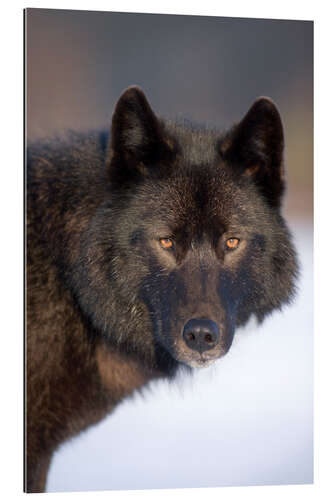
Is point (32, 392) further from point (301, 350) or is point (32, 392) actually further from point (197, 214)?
point (301, 350)

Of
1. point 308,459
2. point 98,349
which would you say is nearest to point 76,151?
point 98,349

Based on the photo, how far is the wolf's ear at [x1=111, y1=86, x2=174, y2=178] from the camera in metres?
4.05

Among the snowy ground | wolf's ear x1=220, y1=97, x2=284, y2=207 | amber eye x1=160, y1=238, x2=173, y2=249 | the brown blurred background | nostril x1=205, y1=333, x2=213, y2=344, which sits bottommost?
the snowy ground

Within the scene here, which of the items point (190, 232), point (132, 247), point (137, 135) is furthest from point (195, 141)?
point (132, 247)

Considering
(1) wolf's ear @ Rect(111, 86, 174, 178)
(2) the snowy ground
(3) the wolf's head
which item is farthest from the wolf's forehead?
(2) the snowy ground

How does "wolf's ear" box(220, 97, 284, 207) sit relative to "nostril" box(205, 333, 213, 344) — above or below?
above

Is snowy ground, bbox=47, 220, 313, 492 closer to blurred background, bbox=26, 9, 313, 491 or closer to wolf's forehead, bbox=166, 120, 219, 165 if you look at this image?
blurred background, bbox=26, 9, 313, 491

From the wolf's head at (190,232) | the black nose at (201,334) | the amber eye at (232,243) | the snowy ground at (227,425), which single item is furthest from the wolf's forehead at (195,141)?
the black nose at (201,334)

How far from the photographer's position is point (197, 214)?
162 inches

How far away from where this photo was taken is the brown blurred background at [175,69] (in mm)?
4531

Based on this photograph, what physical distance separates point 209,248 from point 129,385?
1.13m

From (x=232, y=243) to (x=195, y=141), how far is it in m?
0.71

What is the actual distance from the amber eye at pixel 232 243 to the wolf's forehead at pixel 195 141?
50cm

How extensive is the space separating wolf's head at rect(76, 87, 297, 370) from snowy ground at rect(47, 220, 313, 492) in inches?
16.7
